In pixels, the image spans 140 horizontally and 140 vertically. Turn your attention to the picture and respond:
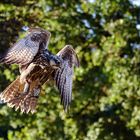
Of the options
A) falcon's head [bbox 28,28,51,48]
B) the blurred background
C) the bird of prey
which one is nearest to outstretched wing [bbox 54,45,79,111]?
the bird of prey

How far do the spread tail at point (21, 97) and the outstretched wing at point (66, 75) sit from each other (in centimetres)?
25

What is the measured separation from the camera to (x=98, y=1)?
30.8 feet

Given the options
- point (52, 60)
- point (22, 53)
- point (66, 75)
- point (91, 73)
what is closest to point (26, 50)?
point (22, 53)

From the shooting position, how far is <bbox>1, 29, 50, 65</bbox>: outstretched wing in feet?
11.2

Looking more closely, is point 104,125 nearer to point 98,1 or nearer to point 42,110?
point 42,110

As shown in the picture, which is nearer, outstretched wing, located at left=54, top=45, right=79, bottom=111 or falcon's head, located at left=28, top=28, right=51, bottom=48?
falcon's head, located at left=28, top=28, right=51, bottom=48

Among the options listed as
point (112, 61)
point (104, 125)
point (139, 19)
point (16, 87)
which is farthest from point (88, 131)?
point (16, 87)

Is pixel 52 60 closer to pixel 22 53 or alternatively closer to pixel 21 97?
pixel 22 53

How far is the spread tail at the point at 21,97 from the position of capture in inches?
137

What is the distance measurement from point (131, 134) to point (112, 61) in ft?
4.70

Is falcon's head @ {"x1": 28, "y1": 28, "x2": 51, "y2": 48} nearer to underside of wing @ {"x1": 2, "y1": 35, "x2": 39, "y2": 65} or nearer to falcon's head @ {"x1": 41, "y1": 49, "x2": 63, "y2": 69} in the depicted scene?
underside of wing @ {"x1": 2, "y1": 35, "x2": 39, "y2": 65}

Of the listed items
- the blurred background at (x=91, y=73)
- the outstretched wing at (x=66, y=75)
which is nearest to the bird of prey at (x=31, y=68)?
the outstretched wing at (x=66, y=75)

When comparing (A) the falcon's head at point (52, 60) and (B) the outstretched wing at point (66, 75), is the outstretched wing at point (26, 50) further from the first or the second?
(B) the outstretched wing at point (66, 75)

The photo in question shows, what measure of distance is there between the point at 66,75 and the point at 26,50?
1.70 ft
